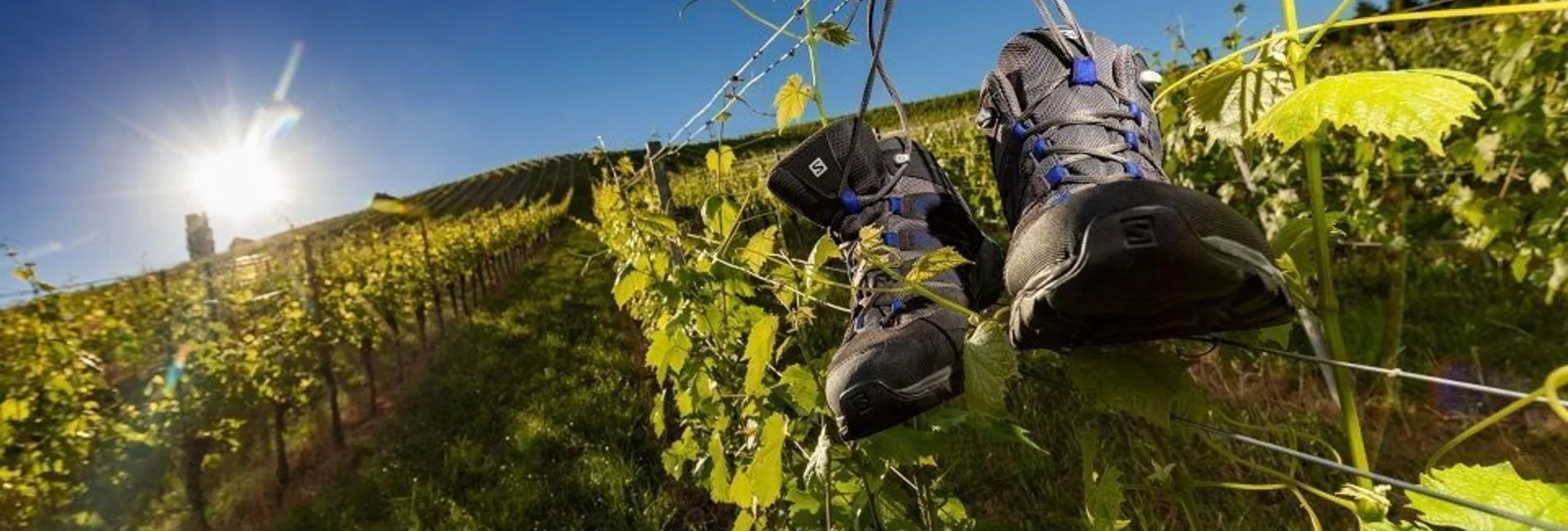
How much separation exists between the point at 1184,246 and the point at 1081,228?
→ 94mm

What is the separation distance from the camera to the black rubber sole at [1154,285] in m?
0.65

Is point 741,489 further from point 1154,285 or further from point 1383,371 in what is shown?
point 1383,371

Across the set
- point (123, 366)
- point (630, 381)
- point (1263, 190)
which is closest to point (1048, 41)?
point (1263, 190)

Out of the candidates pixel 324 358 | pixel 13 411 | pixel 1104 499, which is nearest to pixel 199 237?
pixel 324 358

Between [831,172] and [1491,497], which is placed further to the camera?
[831,172]

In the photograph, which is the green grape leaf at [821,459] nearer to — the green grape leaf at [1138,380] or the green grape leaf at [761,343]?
the green grape leaf at [761,343]

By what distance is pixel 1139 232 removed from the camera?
2.19 feet

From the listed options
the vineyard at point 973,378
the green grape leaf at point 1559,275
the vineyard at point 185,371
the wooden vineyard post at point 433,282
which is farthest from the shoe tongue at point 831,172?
the wooden vineyard post at point 433,282

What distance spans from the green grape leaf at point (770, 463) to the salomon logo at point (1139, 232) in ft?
2.63

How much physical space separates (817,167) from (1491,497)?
2.88 feet

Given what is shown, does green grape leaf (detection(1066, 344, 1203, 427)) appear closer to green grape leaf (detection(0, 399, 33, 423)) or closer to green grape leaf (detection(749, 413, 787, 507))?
green grape leaf (detection(749, 413, 787, 507))

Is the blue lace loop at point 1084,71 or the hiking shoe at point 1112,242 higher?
the blue lace loop at point 1084,71

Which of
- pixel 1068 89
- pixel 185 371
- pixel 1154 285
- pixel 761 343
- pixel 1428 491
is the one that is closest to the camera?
pixel 1428 491

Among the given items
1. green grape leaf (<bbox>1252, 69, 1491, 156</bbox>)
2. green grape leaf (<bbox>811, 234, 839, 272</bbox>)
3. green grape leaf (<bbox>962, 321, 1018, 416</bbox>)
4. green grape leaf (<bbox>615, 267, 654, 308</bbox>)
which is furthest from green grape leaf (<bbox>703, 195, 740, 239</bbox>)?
green grape leaf (<bbox>1252, 69, 1491, 156</bbox>)
